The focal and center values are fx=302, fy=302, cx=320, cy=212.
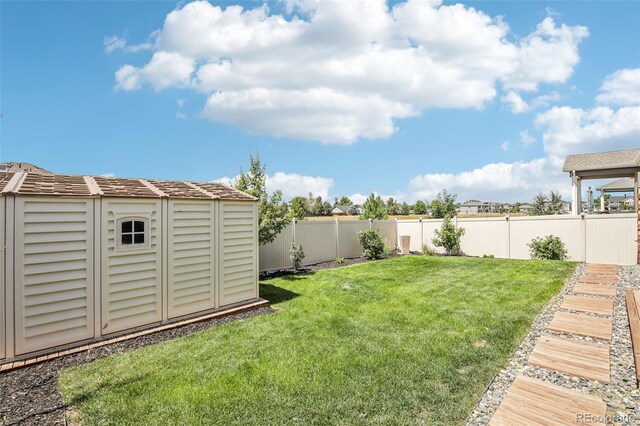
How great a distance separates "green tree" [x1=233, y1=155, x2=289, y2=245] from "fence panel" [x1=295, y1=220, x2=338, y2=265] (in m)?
1.56

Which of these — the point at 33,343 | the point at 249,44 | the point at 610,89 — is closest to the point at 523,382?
the point at 33,343

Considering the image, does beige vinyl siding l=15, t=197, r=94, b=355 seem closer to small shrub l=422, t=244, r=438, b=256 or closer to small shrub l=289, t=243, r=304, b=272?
small shrub l=289, t=243, r=304, b=272

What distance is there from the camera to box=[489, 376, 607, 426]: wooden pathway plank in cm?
254

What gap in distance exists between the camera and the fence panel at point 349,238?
12805 millimetres

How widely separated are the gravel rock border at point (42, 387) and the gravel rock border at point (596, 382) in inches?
153

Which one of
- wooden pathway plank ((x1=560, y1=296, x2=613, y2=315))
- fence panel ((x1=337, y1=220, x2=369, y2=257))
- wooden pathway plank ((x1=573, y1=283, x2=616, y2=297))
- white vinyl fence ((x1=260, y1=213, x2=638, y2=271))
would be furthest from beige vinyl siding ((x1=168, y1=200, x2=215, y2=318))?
wooden pathway plank ((x1=573, y1=283, x2=616, y2=297))

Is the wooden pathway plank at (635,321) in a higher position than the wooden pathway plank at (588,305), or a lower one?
higher

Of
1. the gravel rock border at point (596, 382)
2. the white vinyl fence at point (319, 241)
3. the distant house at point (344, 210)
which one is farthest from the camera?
the distant house at point (344, 210)

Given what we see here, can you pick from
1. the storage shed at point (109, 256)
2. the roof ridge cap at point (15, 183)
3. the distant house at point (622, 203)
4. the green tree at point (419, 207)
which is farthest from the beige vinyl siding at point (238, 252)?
the green tree at point (419, 207)

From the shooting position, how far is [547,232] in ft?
36.4

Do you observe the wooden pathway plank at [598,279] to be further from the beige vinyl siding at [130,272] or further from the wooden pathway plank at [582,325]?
the beige vinyl siding at [130,272]

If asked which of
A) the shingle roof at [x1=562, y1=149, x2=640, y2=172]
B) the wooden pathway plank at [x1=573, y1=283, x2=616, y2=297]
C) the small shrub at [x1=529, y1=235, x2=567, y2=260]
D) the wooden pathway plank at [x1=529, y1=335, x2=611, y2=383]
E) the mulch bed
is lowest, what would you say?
the mulch bed

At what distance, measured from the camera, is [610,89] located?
9898 mm

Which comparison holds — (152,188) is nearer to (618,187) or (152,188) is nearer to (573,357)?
(573,357)
